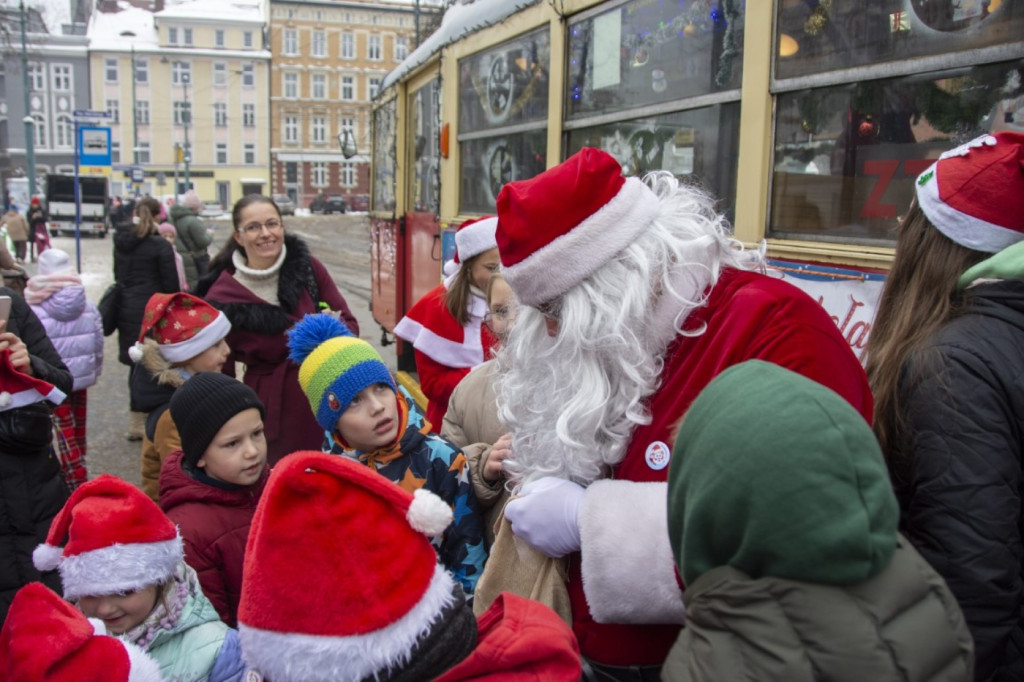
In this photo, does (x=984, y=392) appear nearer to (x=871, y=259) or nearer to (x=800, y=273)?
(x=871, y=259)

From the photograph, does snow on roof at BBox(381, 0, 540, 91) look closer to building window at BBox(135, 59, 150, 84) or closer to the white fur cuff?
the white fur cuff

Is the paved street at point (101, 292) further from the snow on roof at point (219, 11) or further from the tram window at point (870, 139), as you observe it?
the snow on roof at point (219, 11)

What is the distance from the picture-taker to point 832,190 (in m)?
2.58

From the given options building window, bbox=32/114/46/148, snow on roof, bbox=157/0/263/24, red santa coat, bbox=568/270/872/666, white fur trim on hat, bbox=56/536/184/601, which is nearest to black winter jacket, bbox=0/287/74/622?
white fur trim on hat, bbox=56/536/184/601

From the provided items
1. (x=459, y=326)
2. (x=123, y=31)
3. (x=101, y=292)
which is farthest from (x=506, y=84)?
(x=123, y=31)

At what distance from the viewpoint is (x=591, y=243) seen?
4.91ft

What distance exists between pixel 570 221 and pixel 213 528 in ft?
4.47

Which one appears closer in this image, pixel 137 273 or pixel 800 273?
pixel 800 273

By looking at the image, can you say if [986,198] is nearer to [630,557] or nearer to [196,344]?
[630,557]

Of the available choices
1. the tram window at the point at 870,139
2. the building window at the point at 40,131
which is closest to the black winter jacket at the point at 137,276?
the tram window at the point at 870,139

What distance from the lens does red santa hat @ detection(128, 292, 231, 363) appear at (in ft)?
11.1

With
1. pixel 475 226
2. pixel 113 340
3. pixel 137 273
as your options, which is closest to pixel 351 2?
pixel 113 340

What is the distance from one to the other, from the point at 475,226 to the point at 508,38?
5.97ft

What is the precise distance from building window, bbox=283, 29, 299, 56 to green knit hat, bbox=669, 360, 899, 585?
66675 mm
